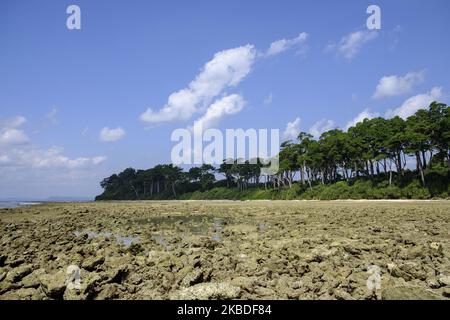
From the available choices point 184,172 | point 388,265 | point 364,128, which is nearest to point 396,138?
point 364,128

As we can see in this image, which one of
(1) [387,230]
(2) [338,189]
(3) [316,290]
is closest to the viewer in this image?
(3) [316,290]

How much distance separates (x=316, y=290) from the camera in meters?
6.21

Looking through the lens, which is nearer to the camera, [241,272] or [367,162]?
[241,272]

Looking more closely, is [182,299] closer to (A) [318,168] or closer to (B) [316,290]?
(B) [316,290]

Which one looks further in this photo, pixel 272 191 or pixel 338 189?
pixel 272 191

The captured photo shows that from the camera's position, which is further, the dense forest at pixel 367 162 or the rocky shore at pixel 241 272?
the dense forest at pixel 367 162

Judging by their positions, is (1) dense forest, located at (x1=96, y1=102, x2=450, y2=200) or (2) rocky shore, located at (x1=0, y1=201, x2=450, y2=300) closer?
(2) rocky shore, located at (x1=0, y1=201, x2=450, y2=300)

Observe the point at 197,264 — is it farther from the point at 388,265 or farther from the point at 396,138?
the point at 396,138

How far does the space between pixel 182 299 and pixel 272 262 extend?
112 inches

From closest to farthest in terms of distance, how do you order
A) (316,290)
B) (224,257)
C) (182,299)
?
(182,299)
(316,290)
(224,257)

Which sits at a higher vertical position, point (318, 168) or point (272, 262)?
point (318, 168)
